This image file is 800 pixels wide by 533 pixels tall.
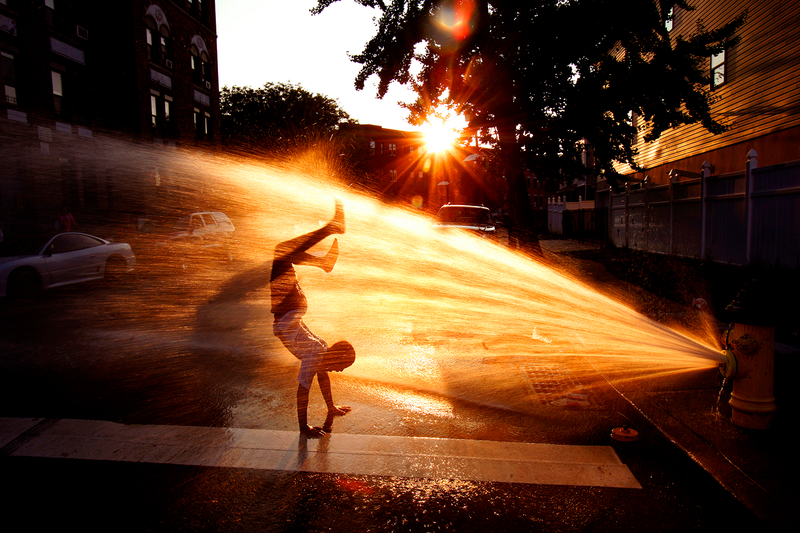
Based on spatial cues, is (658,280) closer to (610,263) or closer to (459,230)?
(610,263)

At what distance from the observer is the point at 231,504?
3.12m

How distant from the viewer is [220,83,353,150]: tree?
124 ft

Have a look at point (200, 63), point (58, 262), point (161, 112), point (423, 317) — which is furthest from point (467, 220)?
point (200, 63)

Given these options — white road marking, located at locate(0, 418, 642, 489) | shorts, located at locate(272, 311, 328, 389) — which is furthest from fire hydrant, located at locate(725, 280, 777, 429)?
shorts, located at locate(272, 311, 328, 389)

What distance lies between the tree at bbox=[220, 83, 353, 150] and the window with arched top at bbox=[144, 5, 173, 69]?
30.1 feet

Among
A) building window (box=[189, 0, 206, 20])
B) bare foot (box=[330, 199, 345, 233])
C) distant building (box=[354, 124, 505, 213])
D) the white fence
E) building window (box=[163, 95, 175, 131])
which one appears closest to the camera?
bare foot (box=[330, 199, 345, 233])

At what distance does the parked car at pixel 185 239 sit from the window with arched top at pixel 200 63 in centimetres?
1785

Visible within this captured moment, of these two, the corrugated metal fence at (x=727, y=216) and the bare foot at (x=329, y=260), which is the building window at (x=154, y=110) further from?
the bare foot at (x=329, y=260)

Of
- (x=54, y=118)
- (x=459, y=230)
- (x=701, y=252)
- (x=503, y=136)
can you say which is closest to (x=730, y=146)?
(x=701, y=252)

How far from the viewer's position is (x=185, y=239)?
1538 cm

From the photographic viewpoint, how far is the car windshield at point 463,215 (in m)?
16.9

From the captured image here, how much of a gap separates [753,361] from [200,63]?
3412 centimetres

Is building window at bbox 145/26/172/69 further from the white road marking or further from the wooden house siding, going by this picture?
the white road marking

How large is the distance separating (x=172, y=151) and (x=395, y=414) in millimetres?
28171
